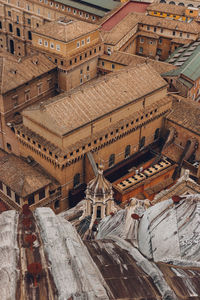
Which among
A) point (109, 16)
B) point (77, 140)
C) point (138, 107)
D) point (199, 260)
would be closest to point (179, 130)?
point (138, 107)

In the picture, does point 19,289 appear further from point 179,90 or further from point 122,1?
point 122,1

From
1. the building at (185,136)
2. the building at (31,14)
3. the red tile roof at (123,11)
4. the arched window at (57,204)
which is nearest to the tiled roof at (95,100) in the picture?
the building at (185,136)

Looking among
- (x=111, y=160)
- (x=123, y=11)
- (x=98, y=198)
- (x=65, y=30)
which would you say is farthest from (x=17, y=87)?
(x=123, y=11)

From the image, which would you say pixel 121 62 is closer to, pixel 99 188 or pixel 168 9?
pixel 168 9

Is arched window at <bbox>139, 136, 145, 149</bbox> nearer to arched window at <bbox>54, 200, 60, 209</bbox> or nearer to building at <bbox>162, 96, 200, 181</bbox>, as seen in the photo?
building at <bbox>162, 96, 200, 181</bbox>

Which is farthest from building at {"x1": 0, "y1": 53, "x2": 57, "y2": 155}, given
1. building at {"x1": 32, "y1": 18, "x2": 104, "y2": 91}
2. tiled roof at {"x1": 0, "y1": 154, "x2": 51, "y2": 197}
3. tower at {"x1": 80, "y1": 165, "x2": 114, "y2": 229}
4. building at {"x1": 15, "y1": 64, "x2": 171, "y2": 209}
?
tower at {"x1": 80, "y1": 165, "x2": 114, "y2": 229}
